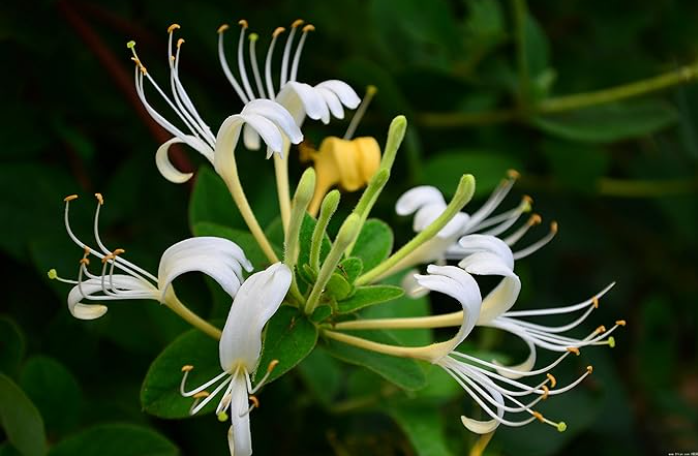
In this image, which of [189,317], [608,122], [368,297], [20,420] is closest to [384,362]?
[368,297]

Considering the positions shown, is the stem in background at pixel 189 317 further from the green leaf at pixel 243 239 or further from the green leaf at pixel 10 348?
the green leaf at pixel 10 348

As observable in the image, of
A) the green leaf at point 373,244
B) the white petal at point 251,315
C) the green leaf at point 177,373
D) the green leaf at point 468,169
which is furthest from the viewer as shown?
the green leaf at point 468,169

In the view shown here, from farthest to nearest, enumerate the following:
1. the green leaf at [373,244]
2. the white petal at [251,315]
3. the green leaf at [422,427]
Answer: the green leaf at [422,427]
the green leaf at [373,244]
the white petal at [251,315]

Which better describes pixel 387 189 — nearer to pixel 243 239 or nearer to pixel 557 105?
pixel 557 105

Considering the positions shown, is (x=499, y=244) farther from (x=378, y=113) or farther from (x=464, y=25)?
(x=464, y=25)

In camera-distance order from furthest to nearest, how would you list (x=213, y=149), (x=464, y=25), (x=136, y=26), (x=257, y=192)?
(x=464, y=25), (x=136, y=26), (x=257, y=192), (x=213, y=149)

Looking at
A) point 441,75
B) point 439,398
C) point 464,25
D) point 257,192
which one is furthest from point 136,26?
point 439,398

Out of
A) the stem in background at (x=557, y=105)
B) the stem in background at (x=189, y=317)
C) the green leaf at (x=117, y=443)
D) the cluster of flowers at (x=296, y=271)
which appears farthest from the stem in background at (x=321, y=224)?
the stem in background at (x=557, y=105)
